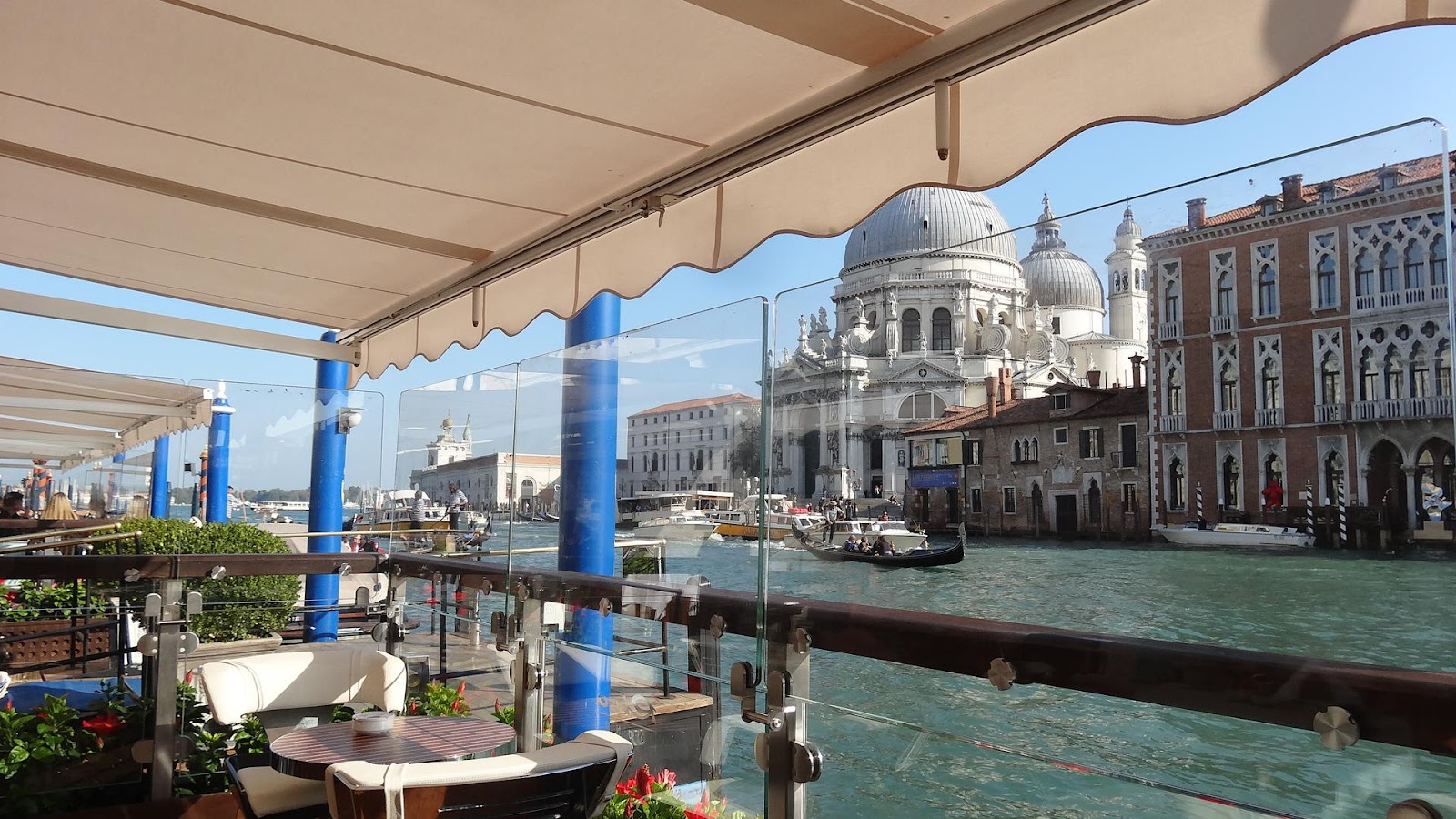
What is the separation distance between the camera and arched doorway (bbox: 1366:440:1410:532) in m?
1.21

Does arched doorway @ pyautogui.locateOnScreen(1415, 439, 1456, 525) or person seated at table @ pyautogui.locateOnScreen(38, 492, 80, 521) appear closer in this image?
arched doorway @ pyautogui.locateOnScreen(1415, 439, 1456, 525)

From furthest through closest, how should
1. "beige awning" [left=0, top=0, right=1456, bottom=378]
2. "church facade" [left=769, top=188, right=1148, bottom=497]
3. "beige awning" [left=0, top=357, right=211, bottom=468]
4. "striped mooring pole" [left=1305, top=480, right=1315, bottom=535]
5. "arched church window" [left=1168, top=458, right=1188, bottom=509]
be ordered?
"beige awning" [left=0, top=357, right=211, bottom=468]
"beige awning" [left=0, top=0, right=1456, bottom=378]
"church facade" [left=769, top=188, right=1148, bottom=497]
"arched church window" [left=1168, top=458, right=1188, bottom=509]
"striped mooring pole" [left=1305, top=480, right=1315, bottom=535]

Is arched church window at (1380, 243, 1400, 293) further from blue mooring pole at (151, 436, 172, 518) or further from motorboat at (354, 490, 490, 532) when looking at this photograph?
blue mooring pole at (151, 436, 172, 518)

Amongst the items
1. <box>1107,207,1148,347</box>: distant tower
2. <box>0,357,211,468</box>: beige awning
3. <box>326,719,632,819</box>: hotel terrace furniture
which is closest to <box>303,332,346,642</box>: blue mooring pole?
<box>0,357,211,468</box>: beige awning

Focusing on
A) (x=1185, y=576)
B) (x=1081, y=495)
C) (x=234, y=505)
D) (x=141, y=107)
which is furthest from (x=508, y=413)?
(x=234, y=505)

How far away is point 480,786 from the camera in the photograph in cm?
207

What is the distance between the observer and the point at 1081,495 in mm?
1927

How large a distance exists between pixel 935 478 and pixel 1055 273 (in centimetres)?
81

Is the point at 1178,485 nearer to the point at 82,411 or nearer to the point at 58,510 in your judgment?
the point at 82,411

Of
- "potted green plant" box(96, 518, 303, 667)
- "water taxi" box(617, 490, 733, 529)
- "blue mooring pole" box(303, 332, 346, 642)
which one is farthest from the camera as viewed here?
"blue mooring pole" box(303, 332, 346, 642)

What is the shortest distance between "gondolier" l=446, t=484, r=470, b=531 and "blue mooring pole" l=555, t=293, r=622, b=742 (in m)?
0.54

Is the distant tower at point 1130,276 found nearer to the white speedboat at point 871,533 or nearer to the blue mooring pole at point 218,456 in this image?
the white speedboat at point 871,533

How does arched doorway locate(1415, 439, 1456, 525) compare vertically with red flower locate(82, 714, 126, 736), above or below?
above

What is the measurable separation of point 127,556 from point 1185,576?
349cm
